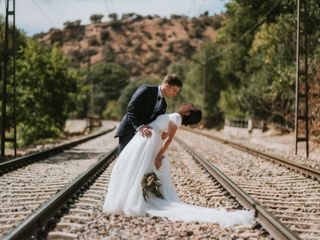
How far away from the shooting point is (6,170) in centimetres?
1288

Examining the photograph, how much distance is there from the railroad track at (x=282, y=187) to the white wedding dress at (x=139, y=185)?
2.62 feet

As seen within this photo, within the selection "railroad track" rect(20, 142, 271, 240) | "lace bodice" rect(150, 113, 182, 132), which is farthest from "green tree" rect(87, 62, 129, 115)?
"lace bodice" rect(150, 113, 182, 132)

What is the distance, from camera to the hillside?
157m

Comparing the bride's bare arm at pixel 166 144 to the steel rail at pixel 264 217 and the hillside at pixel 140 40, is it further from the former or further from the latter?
the hillside at pixel 140 40

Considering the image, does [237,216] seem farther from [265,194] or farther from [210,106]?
[210,106]

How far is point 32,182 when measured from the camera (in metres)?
10.8

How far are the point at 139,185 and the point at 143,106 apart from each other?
1.09m

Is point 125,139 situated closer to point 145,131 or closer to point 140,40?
point 145,131

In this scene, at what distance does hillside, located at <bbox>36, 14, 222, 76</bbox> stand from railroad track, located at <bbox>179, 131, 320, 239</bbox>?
435ft

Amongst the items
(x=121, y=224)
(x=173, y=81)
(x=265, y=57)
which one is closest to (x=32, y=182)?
(x=121, y=224)

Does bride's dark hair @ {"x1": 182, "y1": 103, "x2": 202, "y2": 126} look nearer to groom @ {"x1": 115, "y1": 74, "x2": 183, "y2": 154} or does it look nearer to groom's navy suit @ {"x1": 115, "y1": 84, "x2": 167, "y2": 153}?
groom @ {"x1": 115, "y1": 74, "x2": 183, "y2": 154}

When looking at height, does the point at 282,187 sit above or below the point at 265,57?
below

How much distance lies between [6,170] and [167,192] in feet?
22.0

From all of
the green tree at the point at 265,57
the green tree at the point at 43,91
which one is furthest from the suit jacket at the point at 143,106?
the green tree at the point at 43,91
